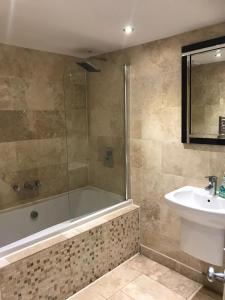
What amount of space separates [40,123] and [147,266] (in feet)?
6.26

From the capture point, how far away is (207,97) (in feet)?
6.79

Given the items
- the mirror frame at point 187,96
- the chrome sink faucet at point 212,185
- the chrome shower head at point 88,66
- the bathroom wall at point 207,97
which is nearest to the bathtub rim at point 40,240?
the chrome sink faucet at point 212,185

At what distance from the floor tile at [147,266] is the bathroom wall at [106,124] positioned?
2.36 feet

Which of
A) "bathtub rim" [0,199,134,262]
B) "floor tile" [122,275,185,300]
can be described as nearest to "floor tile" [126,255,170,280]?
"floor tile" [122,275,185,300]

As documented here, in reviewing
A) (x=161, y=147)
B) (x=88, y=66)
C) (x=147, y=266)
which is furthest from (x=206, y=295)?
(x=88, y=66)

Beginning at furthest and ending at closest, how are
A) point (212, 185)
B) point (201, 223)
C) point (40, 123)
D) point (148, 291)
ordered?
point (40, 123) → point (148, 291) → point (212, 185) → point (201, 223)

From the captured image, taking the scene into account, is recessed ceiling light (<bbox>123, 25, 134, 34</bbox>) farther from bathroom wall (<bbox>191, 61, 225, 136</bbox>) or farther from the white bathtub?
the white bathtub

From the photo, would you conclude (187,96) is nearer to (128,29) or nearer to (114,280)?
(128,29)

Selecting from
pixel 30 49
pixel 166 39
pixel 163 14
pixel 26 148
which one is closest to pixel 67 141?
pixel 26 148

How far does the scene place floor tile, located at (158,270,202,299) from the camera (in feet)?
6.98

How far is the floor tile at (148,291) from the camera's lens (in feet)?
6.77

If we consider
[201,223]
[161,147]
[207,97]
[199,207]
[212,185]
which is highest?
[207,97]

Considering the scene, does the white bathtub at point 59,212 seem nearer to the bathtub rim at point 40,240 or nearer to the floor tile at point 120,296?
the bathtub rim at point 40,240

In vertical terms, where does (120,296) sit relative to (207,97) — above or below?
below
